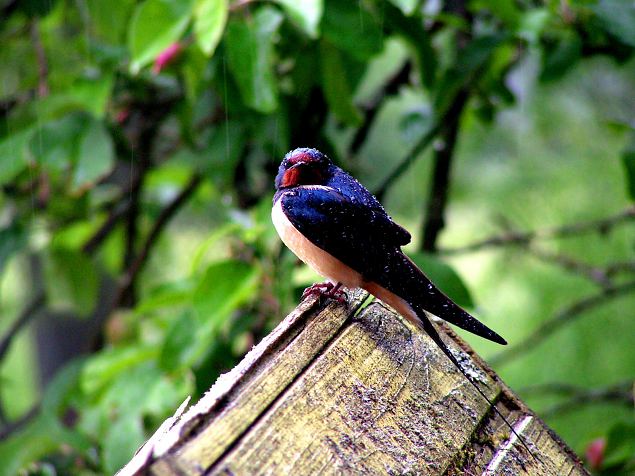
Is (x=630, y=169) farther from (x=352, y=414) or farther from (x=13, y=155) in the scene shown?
(x=13, y=155)

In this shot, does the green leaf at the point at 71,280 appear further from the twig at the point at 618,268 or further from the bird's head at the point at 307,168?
the twig at the point at 618,268

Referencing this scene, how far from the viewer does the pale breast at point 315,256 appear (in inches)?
75.4

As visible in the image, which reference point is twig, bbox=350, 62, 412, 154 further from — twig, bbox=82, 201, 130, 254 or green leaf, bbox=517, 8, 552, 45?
twig, bbox=82, 201, 130, 254

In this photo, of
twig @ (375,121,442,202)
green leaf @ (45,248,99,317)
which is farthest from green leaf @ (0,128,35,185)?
twig @ (375,121,442,202)

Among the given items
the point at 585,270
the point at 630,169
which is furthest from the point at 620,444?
the point at 585,270

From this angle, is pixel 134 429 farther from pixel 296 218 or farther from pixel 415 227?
pixel 415 227

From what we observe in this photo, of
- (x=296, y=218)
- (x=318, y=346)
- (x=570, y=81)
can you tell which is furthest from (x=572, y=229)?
(x=318, y=346)

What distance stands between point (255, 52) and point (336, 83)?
0.40 m

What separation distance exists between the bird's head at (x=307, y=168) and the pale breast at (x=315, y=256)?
0.08 m

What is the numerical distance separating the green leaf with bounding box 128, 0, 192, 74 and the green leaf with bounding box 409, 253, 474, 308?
1.02 meters

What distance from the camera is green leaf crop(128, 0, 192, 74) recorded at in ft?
8.31

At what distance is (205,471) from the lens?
4.33 ft

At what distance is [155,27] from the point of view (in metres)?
2.55

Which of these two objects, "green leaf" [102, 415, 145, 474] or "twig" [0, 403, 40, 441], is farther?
"twig" [0, 403, 40, 441]
